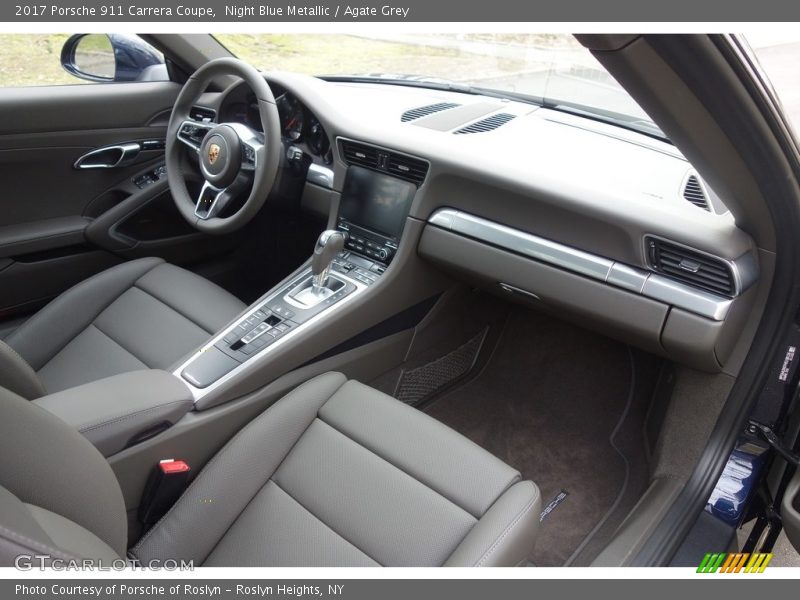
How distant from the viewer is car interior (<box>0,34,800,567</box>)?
1.36 metres

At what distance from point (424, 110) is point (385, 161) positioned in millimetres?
371

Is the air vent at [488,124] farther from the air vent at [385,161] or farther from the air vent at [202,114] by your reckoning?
the air vent at [202,114]

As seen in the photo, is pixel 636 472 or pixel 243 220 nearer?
pixel 243 220

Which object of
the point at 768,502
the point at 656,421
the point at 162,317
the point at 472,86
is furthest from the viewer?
the point at 472,86

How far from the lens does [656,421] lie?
2.18 metres

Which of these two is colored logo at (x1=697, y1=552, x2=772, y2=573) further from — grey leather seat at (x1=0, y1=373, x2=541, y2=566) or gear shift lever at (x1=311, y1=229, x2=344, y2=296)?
gear shift lever at (x1=311, y1=229, x2=344, y2=296)

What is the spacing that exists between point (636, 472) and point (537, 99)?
1.36m

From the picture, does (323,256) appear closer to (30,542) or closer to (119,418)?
(119,418)

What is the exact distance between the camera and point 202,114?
2.33 m

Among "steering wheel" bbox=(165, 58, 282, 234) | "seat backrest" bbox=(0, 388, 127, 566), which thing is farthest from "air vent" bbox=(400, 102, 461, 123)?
"seat backrest" bbox=(0, 388, 127, 566)

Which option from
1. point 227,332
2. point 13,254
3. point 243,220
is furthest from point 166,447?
point 13,254

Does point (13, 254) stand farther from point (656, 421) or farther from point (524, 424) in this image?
point (656, 421)

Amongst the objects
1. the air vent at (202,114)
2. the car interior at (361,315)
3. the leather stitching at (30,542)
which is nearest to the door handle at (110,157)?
the car interior at (361,315)

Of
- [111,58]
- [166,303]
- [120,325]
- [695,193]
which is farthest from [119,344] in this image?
[695,193]
